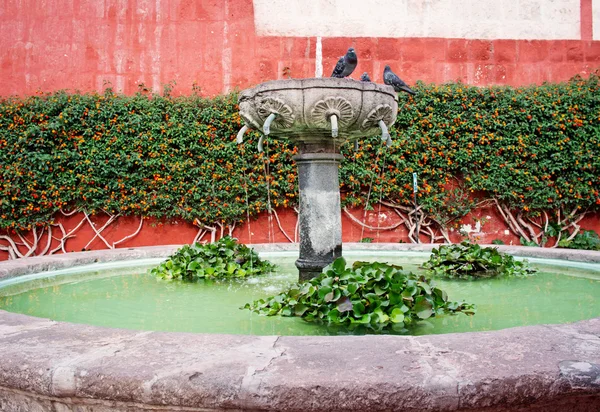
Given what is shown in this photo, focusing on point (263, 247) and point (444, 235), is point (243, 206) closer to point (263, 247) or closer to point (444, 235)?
point (263, 247)

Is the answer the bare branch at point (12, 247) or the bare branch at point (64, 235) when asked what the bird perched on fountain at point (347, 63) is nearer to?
the bare branch at point (64, 235)

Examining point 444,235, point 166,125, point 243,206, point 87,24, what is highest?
point 87,24

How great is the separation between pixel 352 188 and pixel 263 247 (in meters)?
2.10

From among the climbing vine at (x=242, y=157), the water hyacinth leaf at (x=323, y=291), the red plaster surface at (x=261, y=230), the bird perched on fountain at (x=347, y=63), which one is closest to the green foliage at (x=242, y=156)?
the climbing vine at (x=242, y=157)

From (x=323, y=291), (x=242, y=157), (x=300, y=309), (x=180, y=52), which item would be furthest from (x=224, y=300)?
(x=180, y=52)

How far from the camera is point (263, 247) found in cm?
470

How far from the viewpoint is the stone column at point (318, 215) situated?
2.87m

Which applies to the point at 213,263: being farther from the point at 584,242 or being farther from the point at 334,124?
the point at 584,242

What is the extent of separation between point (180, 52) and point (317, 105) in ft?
15.3

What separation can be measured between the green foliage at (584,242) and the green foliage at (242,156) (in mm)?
374

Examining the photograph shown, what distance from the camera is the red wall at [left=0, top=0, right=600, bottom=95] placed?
259 inches

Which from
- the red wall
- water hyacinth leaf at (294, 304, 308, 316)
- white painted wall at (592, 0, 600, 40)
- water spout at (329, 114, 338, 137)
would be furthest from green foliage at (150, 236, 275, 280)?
white painted wall at (592, 0, 600, 40)

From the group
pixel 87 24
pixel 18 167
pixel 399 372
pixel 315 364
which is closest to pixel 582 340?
pixel 399 372

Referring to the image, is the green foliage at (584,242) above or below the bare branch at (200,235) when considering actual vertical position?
below
